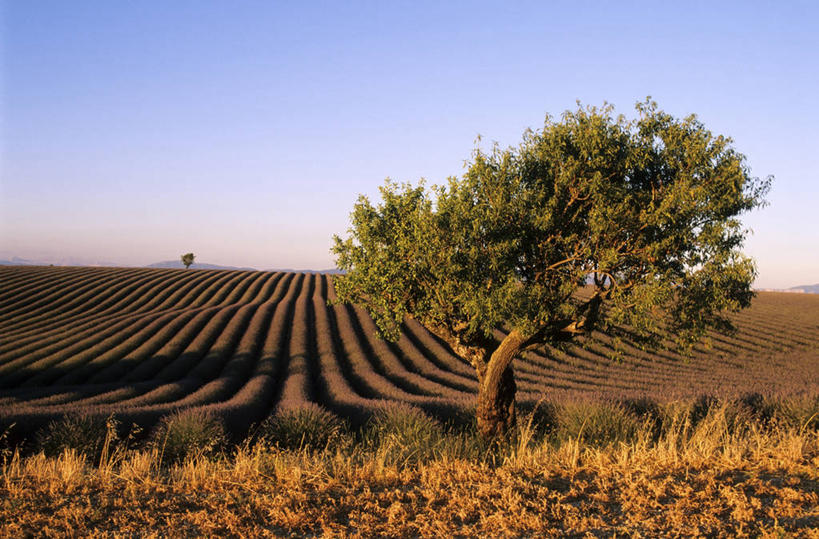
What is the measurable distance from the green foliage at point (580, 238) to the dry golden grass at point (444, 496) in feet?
10.9

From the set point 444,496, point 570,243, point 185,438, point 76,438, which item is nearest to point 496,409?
point 570,243

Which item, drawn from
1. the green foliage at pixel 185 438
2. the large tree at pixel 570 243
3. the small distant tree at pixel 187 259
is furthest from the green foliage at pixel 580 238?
the small distant tree at pixel 187 259

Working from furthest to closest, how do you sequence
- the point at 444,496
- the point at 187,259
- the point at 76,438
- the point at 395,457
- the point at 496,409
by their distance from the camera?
the point at 187,259, the point at 496,409, the point at 76,438, the point at 395,457, the point at 444,496

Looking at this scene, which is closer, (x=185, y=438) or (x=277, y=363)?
(x=185, y=438)

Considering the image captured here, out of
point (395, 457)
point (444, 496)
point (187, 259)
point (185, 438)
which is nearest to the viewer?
point (444, 496)

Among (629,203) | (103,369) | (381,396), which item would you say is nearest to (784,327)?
(381,396)

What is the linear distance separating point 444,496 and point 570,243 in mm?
6170

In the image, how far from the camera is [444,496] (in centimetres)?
517

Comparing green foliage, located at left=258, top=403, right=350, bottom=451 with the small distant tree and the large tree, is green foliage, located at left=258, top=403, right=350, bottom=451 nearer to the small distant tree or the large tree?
the large tree

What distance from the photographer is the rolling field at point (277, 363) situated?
1573 centimetres

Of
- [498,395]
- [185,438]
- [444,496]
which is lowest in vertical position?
[185,438]

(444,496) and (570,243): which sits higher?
(570,243)

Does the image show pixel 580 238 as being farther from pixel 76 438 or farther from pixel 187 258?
pixel 187 258

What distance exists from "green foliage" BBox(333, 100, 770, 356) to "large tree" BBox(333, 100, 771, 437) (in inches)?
1.1
